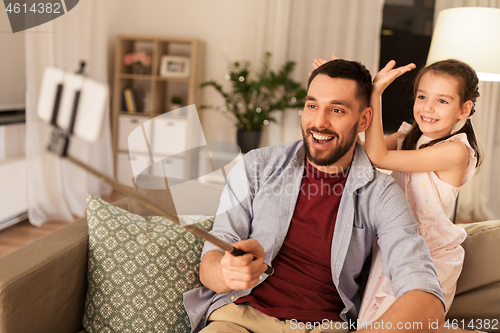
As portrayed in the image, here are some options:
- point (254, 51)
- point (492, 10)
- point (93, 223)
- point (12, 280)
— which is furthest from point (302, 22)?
point (12, 280)

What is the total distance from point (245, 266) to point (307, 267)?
1.68ft

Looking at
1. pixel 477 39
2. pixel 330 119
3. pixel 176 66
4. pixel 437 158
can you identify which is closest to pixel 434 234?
pixel 437 158

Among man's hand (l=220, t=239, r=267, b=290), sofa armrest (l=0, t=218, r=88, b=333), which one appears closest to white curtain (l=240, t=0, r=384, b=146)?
sofa armrest (l=0, t=218, r=88, b=333)

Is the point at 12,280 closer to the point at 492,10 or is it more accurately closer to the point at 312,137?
the point at 312,137

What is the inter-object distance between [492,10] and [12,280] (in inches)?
77.9

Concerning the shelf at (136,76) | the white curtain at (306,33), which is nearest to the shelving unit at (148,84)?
the shelf at (136,76)

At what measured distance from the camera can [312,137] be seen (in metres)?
1.29

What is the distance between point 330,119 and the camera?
126cm

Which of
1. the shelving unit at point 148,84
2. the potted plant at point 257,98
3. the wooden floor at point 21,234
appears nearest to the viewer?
the wooden floor at point 21,234

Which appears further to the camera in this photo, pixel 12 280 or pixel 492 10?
pixel 492 10

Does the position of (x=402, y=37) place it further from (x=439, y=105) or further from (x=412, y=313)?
(x=412, y=313)

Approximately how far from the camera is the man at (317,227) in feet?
3.78

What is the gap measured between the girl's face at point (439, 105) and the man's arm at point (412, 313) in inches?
22.9

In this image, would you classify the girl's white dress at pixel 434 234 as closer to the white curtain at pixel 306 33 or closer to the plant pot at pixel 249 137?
the plant pot at pixel 249 137
